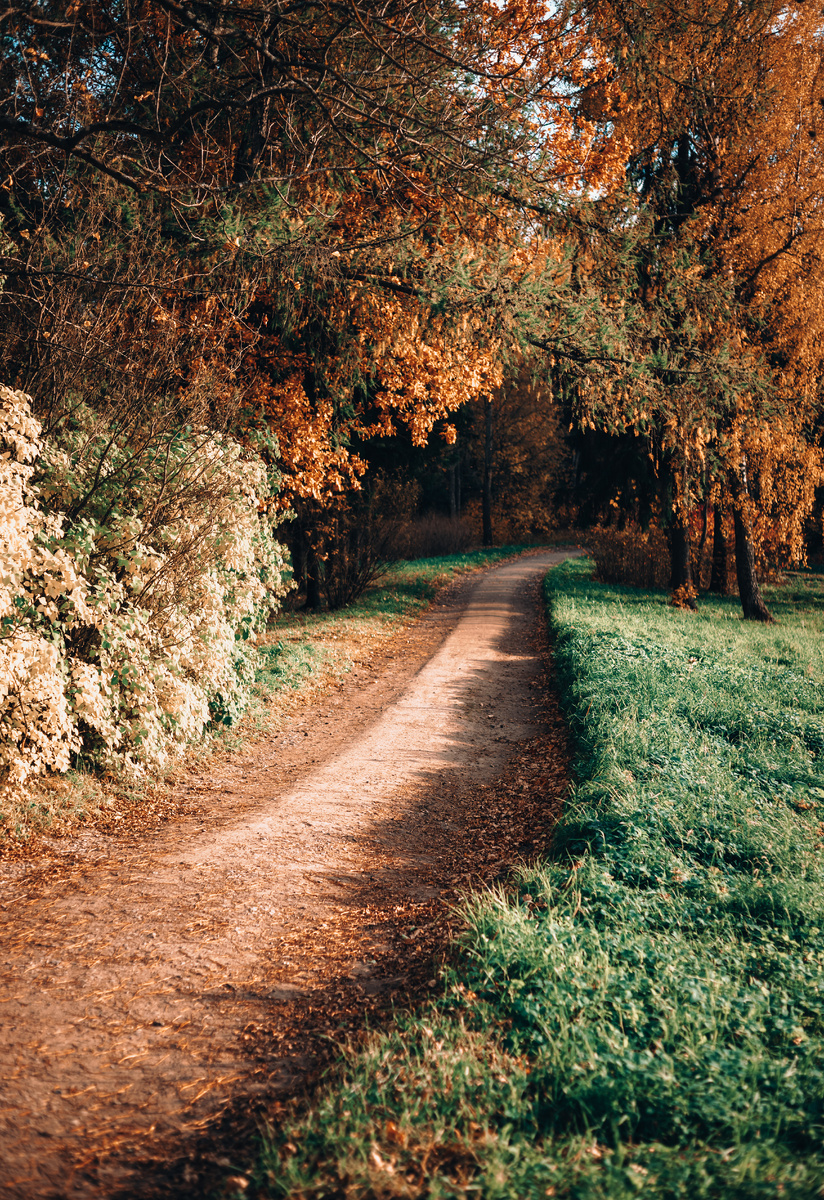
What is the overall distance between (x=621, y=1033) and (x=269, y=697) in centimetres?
661

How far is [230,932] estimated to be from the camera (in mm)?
4141

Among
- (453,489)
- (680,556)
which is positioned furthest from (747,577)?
(453,489)

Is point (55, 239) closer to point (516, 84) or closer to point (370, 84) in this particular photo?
point (370, 84)

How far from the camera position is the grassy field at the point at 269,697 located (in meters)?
5.29

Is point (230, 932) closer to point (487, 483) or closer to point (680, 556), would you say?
point (680, 556)

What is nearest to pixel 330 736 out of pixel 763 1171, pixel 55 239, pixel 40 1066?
pixel 40 1066

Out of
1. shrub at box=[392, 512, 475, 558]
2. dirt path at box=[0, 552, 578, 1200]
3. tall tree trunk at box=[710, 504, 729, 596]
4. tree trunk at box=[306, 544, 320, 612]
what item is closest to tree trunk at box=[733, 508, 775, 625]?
tall tree trunk at box=[710, 504, 729, 596]

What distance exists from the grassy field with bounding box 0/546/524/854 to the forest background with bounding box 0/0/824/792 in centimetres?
30

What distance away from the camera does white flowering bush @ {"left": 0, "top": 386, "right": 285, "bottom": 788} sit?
193 inches

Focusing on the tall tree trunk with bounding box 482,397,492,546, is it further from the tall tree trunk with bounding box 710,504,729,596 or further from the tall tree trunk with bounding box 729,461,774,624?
the tall tree trunk with bounding box 729,461,774,624

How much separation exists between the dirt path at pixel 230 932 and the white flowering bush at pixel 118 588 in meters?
0.79

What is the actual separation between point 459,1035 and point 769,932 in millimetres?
1683

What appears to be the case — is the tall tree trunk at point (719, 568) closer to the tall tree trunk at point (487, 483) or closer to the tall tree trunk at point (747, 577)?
the tall tree trunk at point (747, 577)

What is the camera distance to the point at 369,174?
812 cm
